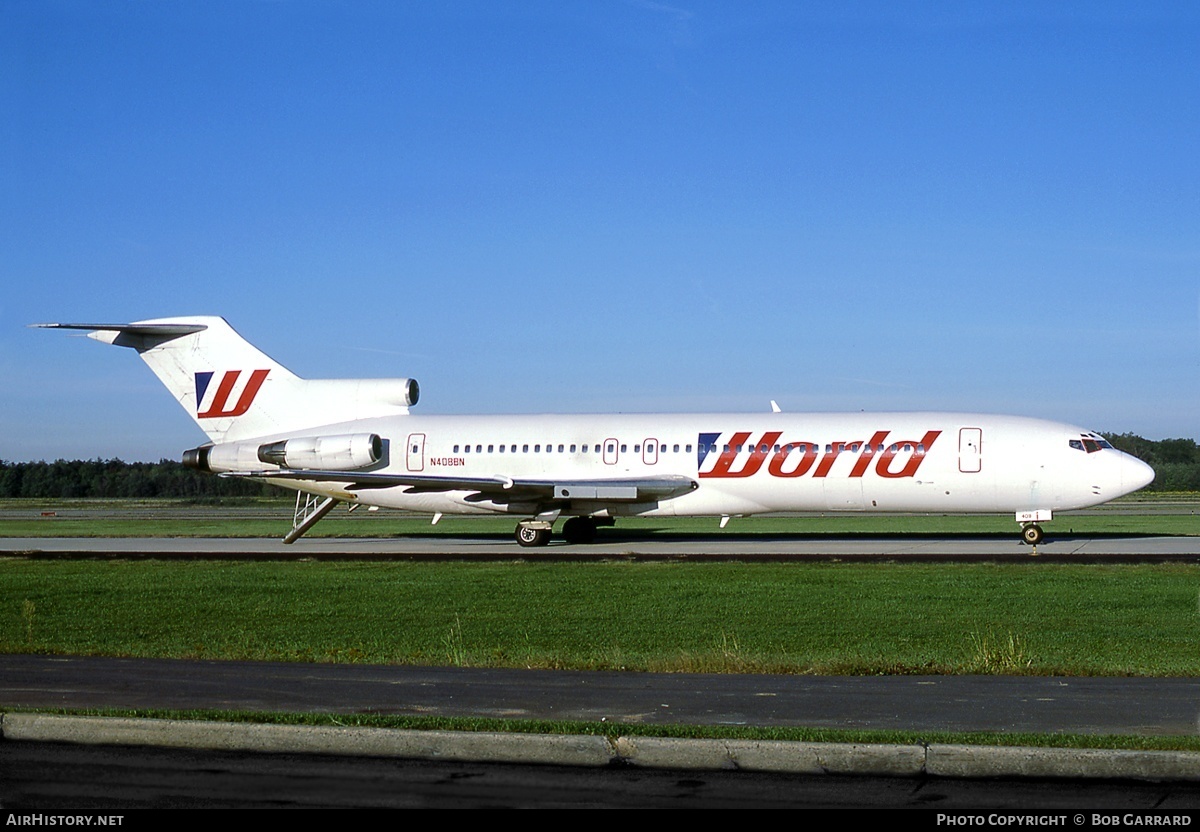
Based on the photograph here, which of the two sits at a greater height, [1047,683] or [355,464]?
[355,464]

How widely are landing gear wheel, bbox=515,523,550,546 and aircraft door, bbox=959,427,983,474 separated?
38.4 ft

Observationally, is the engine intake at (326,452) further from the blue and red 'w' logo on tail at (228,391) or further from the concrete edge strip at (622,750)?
the concrete edge strip at (622,750)

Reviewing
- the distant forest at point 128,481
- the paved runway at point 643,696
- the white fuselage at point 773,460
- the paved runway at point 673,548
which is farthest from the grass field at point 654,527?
the distant forest at point 128,481

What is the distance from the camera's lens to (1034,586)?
22.2 m

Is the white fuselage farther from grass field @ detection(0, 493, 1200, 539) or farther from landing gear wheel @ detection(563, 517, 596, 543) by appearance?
grass field @ detection(0, 493, 1200, 539)

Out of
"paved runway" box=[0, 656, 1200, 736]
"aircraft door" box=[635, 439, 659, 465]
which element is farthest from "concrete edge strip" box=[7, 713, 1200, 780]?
"aircraft door" box=[635, 439, 659, 465]

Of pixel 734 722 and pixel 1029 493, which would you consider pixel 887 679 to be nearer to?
pixel 734 722

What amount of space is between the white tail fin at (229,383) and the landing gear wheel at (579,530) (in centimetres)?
853

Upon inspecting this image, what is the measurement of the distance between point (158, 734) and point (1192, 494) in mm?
91191

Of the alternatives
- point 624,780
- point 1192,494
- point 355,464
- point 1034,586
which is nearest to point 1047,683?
point 624,780

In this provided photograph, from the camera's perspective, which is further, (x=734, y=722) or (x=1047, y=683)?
(x=1047, y=683)

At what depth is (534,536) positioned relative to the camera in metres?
35.7

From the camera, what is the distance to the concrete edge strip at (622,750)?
8219 mm

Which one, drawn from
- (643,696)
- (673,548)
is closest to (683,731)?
(643,696)
